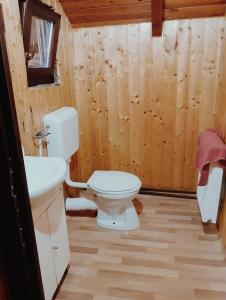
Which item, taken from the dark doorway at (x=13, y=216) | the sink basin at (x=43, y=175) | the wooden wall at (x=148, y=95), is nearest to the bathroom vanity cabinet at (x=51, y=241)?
the sink basin at (x=43, y=175)

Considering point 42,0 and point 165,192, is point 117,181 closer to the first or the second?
point 165,192

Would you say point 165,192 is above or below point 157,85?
below

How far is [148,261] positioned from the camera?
181 cm

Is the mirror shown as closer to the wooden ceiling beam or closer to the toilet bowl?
the wooden ceiling beam

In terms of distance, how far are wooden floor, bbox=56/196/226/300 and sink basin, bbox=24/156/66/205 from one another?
802mm

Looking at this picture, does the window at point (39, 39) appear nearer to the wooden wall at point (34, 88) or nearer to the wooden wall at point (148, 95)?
the wooden wall at point (34, 88)

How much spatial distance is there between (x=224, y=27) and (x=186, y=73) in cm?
46

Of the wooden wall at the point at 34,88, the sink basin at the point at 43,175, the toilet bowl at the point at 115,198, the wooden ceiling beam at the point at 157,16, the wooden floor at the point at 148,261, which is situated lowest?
the wooden floor at the point at 148,261

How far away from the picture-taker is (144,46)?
2.32m

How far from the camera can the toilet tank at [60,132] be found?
1.86 metres

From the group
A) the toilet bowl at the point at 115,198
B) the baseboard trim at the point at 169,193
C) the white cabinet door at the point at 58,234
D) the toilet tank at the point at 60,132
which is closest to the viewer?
the white cabinet door at the point at 58,234

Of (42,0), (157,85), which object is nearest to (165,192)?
(157,85)

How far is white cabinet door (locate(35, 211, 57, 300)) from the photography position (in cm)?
129

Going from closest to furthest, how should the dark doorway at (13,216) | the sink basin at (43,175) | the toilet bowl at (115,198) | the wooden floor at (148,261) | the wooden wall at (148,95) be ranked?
the dark doorway at (13,216) < the sink basin at (43,175) < the wooden floor at (148,261) < the toilet bowl at (115,198) < the wooden wall at (148,95)
